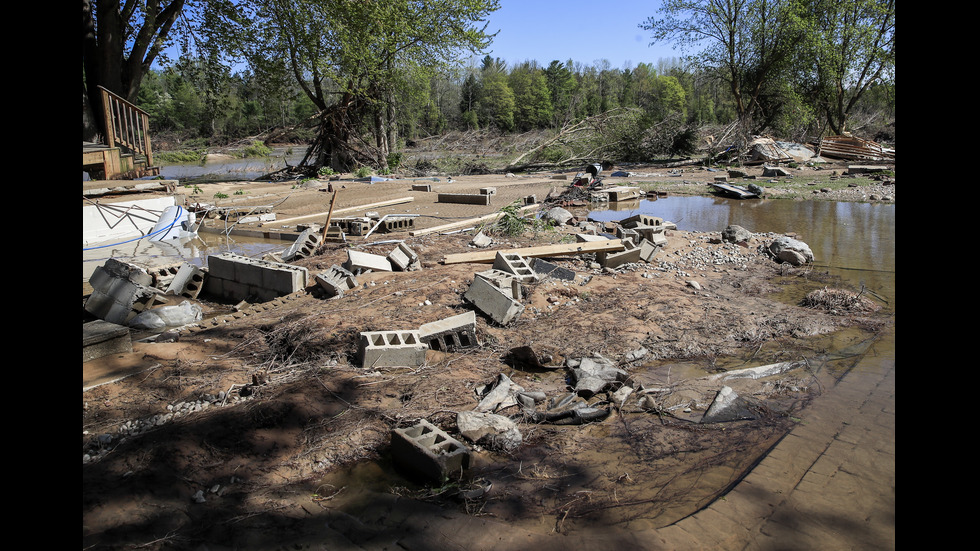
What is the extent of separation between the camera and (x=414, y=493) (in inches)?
144

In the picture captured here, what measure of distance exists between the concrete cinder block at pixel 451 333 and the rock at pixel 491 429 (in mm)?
1503

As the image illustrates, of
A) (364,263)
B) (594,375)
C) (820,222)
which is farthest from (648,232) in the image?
(820,222)

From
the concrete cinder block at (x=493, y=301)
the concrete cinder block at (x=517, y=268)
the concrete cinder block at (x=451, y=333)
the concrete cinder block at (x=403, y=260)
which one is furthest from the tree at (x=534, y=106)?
the concrete cinder block at (x=451, y=333)

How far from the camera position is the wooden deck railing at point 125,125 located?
55.1 feet

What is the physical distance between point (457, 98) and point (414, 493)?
72561mm

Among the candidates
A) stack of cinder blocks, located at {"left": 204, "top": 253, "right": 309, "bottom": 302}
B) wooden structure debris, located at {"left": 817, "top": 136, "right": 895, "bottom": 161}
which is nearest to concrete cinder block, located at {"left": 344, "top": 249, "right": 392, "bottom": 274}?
stack of cinder blocks, located at {"left": 204, "top": 253, "right": 309, "bottom": 302}

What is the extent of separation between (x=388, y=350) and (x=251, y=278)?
3.52 m

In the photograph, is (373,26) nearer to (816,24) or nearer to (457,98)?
(816,24)

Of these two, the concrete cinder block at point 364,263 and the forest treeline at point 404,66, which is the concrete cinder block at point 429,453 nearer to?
the concrete cinder block at point 364,263

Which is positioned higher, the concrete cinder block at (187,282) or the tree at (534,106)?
the tree at (534,106)

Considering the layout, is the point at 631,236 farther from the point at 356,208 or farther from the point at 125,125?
the point at 125,125

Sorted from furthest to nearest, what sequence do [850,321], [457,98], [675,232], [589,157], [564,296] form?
[457,98] < [589,157] < [675,232] < [564,296] < [850,321]
